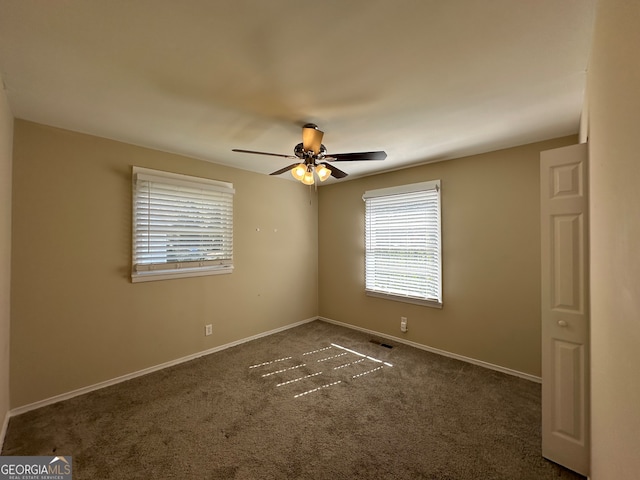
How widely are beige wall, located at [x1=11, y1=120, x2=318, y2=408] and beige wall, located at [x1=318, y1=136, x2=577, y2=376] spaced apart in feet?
8.40

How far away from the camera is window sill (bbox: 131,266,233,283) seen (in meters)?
2.87

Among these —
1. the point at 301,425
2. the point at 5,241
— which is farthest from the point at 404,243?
the point at 5,241

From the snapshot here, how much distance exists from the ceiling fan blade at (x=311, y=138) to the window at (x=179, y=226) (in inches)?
67.9

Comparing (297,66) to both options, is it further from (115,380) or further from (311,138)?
(115,380)

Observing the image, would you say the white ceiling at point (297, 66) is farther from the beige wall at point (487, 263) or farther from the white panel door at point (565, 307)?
the white panel door at point (565, 307)

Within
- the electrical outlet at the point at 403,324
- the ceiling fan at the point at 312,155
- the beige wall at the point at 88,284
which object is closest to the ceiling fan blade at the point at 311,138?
the ceiling fan at the point at 312,155

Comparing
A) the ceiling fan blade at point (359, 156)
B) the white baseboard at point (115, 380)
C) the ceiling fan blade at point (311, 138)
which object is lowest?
the white baseboard at point (115, 380)

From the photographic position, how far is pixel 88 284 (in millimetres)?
2572

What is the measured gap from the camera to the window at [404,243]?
345 centimetres

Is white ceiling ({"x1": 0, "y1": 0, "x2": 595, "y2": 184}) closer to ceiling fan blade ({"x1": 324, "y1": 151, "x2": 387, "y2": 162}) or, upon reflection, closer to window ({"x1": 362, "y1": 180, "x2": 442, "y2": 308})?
ceiling fan blade ({"x1": 324, "y1": 151, "x2": 387, "y2": 162})

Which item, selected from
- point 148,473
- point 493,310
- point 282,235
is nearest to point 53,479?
point 148,473

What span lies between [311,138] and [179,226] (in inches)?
78.2

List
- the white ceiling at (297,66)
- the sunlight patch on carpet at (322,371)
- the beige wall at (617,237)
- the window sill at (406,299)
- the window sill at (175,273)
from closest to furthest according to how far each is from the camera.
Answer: the beige wall at (617,237) < the white ceiling at (297,66) < the sunlight patch on carpet at (322,371) < the window sill at (175,273) < the window sill at (406,299)

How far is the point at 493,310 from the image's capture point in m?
3.01
